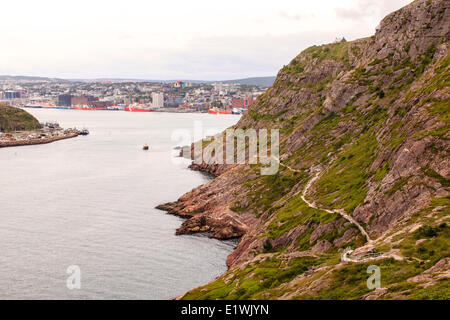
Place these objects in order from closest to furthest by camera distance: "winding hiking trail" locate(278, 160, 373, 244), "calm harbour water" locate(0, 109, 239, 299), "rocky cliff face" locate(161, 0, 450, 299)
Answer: "rocky cliff face" locate(161, 0, 450, 299) → "winding hiking trail" locate(278, 160, 373, 244) → "calm harbour water" locate(0, 109, 239, 299)

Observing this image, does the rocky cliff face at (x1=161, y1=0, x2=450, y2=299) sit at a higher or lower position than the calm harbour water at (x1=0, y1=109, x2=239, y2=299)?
higher

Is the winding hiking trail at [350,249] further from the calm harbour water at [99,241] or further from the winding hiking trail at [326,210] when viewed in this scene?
the calm harbour water at [99,241]

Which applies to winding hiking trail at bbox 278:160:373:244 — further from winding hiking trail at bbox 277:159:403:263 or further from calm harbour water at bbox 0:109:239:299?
calm harbour water at bbox 0:109:239:299

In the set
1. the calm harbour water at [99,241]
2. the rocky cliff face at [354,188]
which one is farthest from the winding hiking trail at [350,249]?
the calm harbour water at [99,241]

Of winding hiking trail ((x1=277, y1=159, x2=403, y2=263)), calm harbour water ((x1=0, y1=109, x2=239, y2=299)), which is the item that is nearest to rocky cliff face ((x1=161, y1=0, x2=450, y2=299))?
winding hiking trail ((x1=277, y1=159, x2=403, y2=263))

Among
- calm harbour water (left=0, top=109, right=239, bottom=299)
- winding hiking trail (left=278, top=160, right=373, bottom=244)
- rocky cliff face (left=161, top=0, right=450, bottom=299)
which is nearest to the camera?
rocky cliff face (left=161, top=0, right=450, bottom=299)

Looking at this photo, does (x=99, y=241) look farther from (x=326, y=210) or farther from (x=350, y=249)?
(x=350, y=249)

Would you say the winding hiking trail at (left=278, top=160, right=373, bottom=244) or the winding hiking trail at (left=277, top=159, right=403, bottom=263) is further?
the winding hiking trail at (left=278, top=160, right=373, bottom=244)
